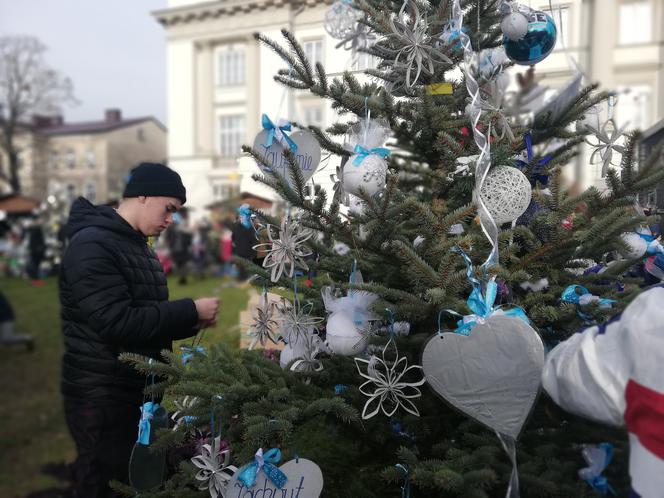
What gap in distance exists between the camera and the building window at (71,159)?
42.3 m

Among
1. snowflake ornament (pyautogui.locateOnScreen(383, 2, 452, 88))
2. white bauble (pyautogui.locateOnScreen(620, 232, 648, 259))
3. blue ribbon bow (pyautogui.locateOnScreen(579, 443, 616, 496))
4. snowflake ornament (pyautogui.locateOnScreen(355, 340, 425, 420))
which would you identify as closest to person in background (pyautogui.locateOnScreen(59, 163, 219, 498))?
snowflake ornament (pyautogui.locateOnScreen(355, 340, 425, 420))

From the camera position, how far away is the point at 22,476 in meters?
4.06

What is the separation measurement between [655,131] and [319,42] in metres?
1.73

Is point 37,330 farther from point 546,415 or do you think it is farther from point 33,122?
point 33,122

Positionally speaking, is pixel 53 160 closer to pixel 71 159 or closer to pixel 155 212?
pixel 71 159

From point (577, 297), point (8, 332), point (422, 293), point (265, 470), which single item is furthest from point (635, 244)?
point (8, 332)

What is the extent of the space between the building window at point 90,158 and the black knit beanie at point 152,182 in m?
43.5

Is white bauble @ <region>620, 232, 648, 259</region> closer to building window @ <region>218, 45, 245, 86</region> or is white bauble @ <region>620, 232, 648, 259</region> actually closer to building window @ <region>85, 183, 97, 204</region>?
building window @ <region>218, 45, 245, 86</region>

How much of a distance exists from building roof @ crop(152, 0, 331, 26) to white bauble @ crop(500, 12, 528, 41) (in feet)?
3.92

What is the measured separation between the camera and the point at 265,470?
1.66m

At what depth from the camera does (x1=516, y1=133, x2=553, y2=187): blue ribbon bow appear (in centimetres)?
208

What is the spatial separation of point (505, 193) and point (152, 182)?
1.35 m

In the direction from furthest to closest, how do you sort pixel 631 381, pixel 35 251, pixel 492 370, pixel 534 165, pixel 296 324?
pixel 35 251 < pixel 534 165 < pixel 296 324 < pixel 492 370 < pixel 631 381

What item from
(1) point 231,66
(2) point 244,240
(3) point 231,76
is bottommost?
(2) point 244,240
